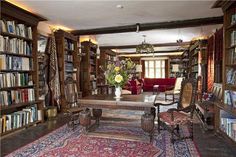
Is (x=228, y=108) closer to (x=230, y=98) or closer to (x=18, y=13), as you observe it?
(x=230, y=98)

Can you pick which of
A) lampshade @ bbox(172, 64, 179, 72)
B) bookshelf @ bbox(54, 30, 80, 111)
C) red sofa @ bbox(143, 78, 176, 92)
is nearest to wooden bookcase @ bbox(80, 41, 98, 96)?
bookshelf @ bbox(54, 30, 80, 111)

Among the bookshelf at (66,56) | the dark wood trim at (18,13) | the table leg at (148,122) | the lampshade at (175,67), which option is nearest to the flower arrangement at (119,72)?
the table leg at (148,122)

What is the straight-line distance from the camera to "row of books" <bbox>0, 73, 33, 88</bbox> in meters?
3.54

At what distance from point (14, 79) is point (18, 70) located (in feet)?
0.71

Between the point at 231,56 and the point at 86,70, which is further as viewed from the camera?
the point at 86,70

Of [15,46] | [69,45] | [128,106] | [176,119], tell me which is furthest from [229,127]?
[69,45]

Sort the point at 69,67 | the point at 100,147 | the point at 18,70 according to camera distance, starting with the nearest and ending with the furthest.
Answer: the point at 100,147 < the point at 18,70 < the point at 69,67

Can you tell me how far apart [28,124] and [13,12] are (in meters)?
2.22

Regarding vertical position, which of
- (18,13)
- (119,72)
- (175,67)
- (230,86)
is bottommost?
(230,86)

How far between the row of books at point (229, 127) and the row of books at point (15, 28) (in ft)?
13.7

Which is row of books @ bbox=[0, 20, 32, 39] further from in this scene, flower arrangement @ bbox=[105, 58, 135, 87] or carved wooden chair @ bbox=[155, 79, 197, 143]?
carved wooden chair @ bbox=[155, 79, 197, 143]

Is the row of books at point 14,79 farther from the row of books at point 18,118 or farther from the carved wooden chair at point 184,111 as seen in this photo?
the carved wooden chair at point 184,111

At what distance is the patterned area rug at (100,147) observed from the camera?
2.72 m

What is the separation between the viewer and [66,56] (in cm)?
573
